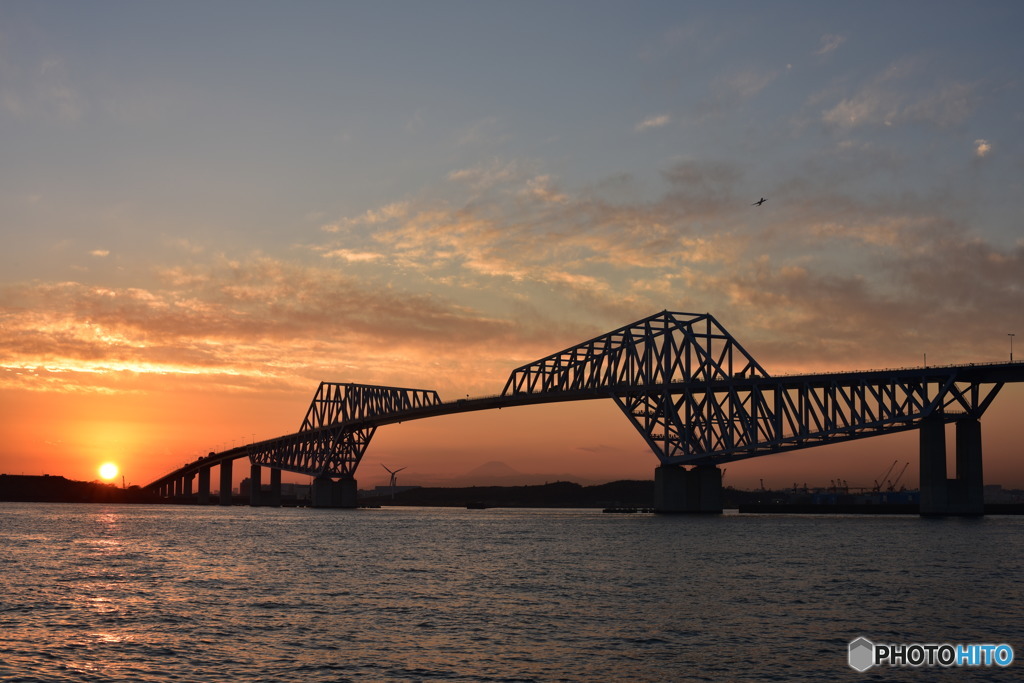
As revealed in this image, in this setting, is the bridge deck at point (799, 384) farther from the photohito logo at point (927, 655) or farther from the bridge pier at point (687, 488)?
the photohito logo at point (927, 655)

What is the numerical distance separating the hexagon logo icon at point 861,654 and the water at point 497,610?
43 centimetres

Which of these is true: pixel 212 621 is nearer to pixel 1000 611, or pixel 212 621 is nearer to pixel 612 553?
pixel 1000 611

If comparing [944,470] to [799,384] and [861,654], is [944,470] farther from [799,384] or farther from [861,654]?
[861,654]

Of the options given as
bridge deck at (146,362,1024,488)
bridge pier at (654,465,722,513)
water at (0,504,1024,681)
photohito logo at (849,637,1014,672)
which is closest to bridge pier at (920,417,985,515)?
bridge deck at (146,362,1024,488)

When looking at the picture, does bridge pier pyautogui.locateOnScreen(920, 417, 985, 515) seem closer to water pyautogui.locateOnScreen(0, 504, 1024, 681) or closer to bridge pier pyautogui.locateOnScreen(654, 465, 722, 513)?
bridge pier pyautogui.locateOnScreen(654, 465, 722, 513)

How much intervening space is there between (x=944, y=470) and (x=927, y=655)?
90669 mm

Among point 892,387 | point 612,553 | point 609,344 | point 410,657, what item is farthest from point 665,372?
point 410,657

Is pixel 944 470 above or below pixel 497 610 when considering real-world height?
above

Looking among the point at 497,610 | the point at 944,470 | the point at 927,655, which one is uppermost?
the point at 944,470

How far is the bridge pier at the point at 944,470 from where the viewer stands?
4496 inches

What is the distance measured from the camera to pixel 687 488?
141625 mm

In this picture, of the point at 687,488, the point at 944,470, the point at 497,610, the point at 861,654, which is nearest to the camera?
the point at 861,654

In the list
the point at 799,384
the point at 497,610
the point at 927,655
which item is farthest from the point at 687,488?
the point at 927,655

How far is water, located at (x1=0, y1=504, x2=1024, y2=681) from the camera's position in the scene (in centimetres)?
3008
